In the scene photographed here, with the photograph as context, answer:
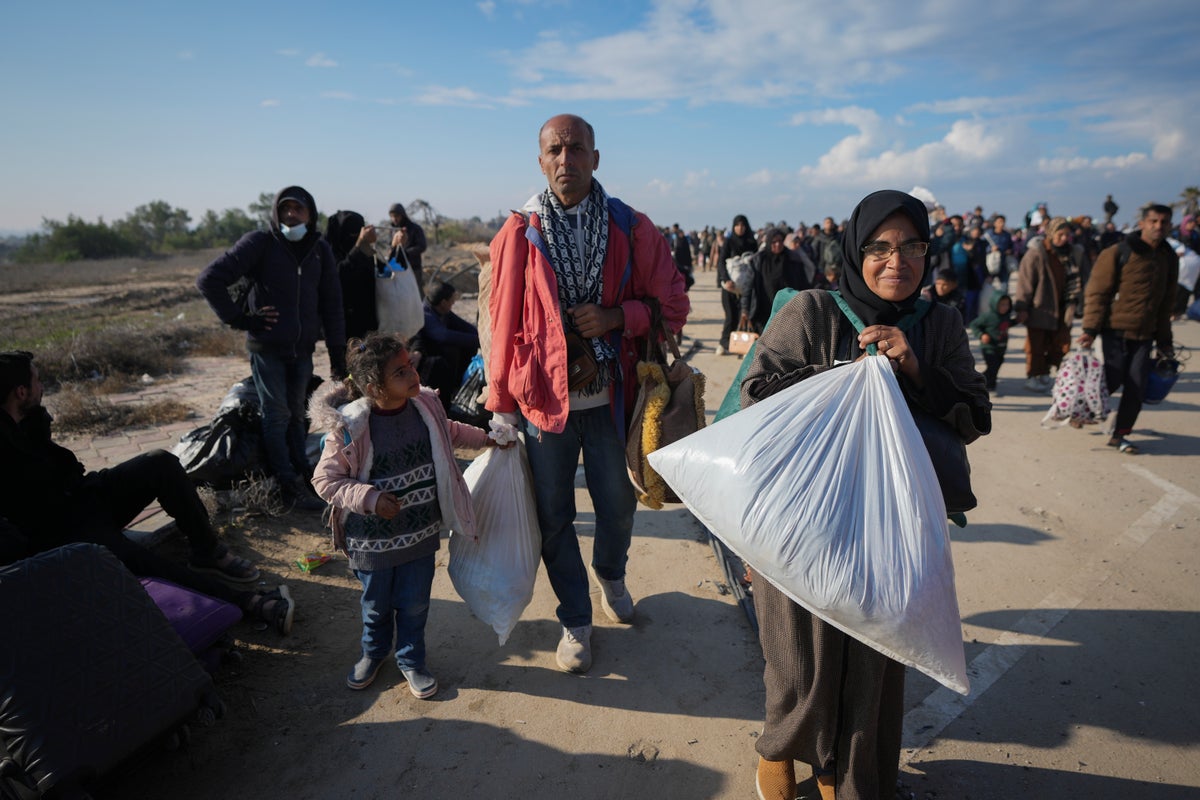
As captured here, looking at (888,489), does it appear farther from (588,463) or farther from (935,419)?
(588,463)

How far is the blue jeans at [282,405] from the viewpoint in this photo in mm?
4088

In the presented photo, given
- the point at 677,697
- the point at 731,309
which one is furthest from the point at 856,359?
the point at 731,309

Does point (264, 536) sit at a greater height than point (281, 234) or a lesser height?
lesser

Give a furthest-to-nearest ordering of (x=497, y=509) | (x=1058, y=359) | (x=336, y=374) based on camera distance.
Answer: (x=1058, y=359)
(x=336, y=374)
(x=497, y=509)

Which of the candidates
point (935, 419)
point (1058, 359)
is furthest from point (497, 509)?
point (1058, 359)

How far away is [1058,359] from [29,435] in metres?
8.82

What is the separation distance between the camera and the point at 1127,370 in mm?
5172

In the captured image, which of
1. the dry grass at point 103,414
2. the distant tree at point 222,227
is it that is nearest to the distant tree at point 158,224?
the distant tree at point 222,227

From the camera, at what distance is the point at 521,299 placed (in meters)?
2.47

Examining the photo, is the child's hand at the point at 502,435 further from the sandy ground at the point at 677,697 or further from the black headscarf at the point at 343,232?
the black headscarf at the point at 343,232

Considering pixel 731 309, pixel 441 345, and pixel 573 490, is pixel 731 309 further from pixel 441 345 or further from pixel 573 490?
pixel 573 490

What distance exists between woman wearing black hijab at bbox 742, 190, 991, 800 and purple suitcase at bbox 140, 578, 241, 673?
2105 millimetres

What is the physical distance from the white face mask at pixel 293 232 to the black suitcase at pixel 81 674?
245 cm

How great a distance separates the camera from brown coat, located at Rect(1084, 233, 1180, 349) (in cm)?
489
